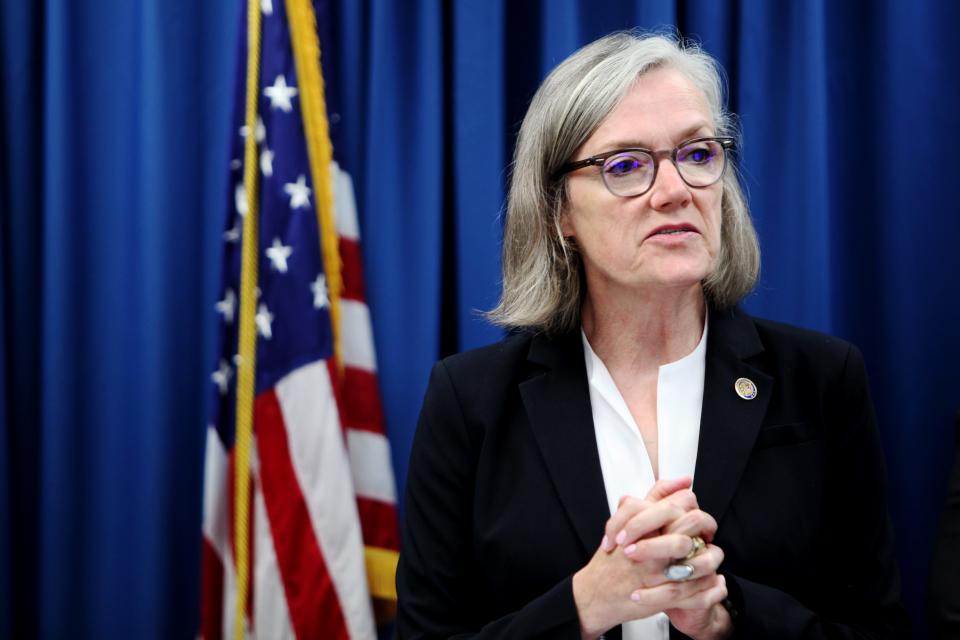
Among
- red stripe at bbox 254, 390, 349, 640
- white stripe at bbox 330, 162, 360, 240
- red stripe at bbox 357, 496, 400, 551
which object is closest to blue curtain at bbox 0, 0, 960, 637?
white stripe at bbox 330, 162, 360, 240

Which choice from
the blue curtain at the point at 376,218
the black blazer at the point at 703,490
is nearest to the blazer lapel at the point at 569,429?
the black blazer at the point at 703,490

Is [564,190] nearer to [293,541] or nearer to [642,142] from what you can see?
[642,142]

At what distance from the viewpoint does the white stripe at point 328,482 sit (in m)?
2.15

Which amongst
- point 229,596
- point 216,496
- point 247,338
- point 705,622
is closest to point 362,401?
point 247,338

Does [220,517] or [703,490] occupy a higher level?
[703,490]

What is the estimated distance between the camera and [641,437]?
4.79 feet

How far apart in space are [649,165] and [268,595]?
1401 mm

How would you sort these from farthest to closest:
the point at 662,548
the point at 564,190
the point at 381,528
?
the point at 381,528, the point at 564,190, the point at 662,548

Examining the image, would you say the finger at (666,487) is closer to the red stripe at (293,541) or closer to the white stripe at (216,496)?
the red stripe at (293,541)

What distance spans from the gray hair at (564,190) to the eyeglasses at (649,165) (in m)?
0.07

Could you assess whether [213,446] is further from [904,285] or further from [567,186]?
[904,285]

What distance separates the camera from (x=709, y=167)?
1484 mm

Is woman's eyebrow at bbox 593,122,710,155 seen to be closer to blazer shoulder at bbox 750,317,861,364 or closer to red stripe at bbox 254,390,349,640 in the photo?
blazer shoulder at bbox 750,317,861,364

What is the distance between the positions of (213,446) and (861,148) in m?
1.84
